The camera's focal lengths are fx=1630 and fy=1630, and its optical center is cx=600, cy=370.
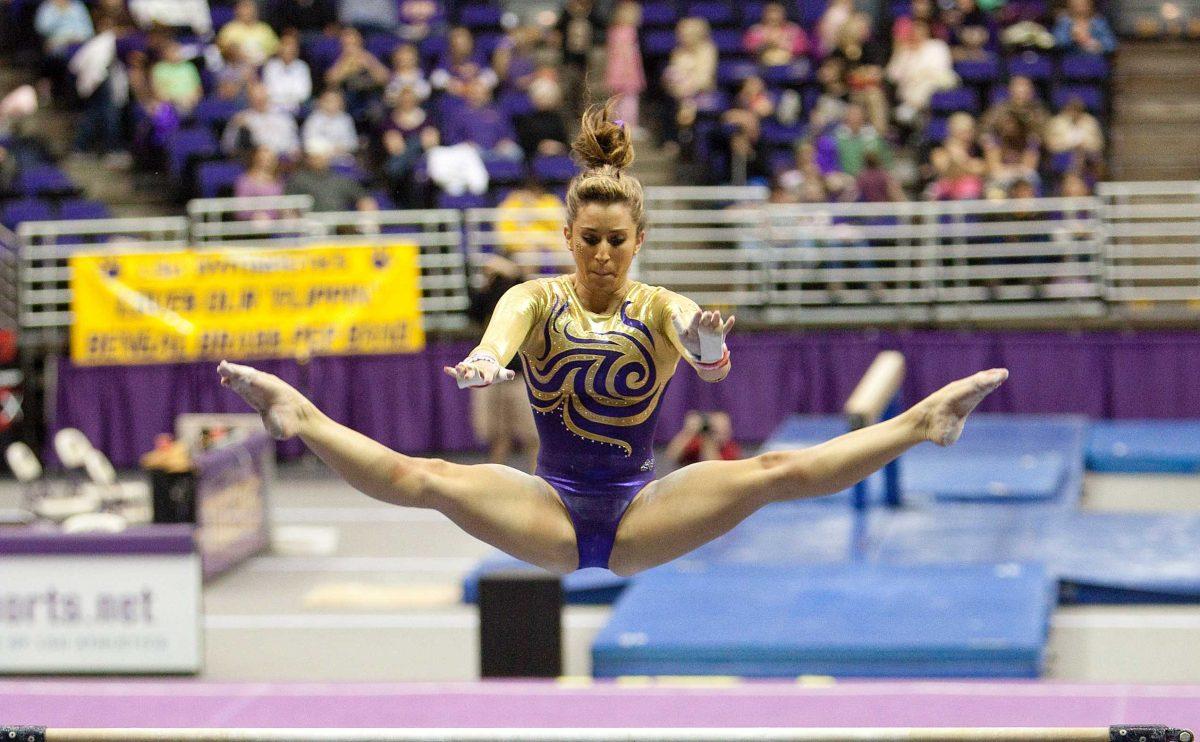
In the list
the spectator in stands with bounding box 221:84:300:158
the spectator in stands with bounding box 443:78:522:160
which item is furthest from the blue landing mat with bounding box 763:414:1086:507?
the spectator in stands with bounding box 221:84:300:158

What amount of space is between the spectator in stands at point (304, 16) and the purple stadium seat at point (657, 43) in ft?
9.83

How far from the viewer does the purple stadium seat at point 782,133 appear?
14.5 m

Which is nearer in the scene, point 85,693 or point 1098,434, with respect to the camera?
point 85,693

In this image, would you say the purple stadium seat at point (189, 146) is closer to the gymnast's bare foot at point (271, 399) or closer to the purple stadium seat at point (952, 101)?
the purple stadium seat at point (952, 101)

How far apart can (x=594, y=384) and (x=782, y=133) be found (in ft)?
35.4

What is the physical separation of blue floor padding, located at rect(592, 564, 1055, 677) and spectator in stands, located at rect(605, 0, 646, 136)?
738 cm

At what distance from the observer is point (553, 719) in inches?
264

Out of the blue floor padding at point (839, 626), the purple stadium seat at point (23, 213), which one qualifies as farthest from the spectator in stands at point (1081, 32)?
the purple stadium seat at point (23, 213)

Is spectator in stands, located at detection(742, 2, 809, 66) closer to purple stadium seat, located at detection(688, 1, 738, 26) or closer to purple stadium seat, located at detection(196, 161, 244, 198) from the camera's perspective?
purple stadium seat, located at detection(688, 1, 738, 26)

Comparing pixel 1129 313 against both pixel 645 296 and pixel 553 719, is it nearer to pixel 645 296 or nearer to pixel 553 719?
pixel 553 719

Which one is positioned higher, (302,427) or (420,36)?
(420,36)

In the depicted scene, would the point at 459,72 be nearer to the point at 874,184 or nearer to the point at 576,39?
the point at 576,39

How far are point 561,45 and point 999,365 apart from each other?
5.59m

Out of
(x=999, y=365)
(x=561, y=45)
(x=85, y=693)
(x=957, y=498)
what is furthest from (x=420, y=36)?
(x=85, y=693)
